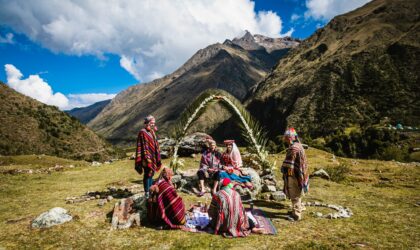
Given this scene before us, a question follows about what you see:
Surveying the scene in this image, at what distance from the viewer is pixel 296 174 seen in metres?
9.49

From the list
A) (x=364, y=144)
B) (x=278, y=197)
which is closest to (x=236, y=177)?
(x=278, y=197)

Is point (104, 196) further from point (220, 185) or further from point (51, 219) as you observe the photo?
point (220, 185)

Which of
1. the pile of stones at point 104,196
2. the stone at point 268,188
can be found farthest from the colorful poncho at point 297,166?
the pile of stones at point 104,196

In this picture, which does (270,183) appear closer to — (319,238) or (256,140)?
(256,140)

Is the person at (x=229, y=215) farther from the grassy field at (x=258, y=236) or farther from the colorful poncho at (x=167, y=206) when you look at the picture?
the colorful poncho at (x=167, y=206)

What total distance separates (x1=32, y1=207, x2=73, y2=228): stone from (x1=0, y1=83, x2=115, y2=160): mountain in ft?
135

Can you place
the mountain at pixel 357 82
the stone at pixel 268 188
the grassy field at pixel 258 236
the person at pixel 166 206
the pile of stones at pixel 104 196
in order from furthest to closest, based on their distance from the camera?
1. the mountain at pixel 357 82
2. the stone at pixel 268 188
3. the pile of stones at pixel 104 196
4. the person at pixel 166 206
5. the grassy field at pixel 258 236

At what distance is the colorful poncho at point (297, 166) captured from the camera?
9379 millimetres

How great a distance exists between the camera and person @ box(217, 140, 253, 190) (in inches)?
408

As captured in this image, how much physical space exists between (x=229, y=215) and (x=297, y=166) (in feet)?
10.6

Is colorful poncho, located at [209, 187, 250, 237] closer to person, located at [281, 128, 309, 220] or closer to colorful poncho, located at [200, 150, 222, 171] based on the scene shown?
person, located at [281, 128, 309, 220]

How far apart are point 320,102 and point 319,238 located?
97.8 metres

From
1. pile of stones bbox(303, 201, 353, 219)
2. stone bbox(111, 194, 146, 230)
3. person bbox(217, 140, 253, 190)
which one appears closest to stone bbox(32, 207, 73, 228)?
stone bbox(111, 194, 146, 230)

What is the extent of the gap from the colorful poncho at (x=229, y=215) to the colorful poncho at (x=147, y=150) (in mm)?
3514
